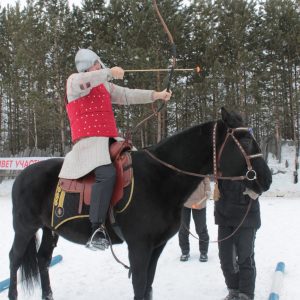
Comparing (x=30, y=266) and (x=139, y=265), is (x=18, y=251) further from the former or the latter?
(x=139, y=265)

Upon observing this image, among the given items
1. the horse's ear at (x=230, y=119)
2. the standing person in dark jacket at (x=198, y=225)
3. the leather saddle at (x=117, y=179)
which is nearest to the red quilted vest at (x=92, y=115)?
the leather saddle at (x=117, y=179)

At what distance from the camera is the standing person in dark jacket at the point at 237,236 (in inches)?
146

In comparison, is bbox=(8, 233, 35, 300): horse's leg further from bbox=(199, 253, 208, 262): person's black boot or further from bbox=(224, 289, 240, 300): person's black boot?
bbox=(199, 253, 208, 262): person's black boot

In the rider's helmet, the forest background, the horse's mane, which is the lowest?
the horse's mane

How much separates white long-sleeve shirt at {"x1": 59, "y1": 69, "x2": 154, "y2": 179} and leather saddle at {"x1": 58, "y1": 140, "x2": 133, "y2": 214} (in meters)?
0.08

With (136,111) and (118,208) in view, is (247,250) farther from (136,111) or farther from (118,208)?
(136,111)

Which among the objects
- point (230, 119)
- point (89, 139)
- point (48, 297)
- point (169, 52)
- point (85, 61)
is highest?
point (169, 52)

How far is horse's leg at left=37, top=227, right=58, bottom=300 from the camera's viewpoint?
13.3 feet

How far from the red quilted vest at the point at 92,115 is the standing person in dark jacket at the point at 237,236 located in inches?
56.3

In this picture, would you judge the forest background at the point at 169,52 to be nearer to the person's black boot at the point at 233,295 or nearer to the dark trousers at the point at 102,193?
the person's black boot at the point at 233,295

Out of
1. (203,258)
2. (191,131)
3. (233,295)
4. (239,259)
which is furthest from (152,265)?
(203,258)

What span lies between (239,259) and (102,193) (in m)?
1.69

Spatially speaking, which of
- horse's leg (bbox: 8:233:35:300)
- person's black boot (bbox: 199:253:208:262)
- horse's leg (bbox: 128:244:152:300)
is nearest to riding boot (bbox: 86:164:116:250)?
horse's leg (bbox: 128:244:152:300)

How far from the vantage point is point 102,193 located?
9.96 ft
